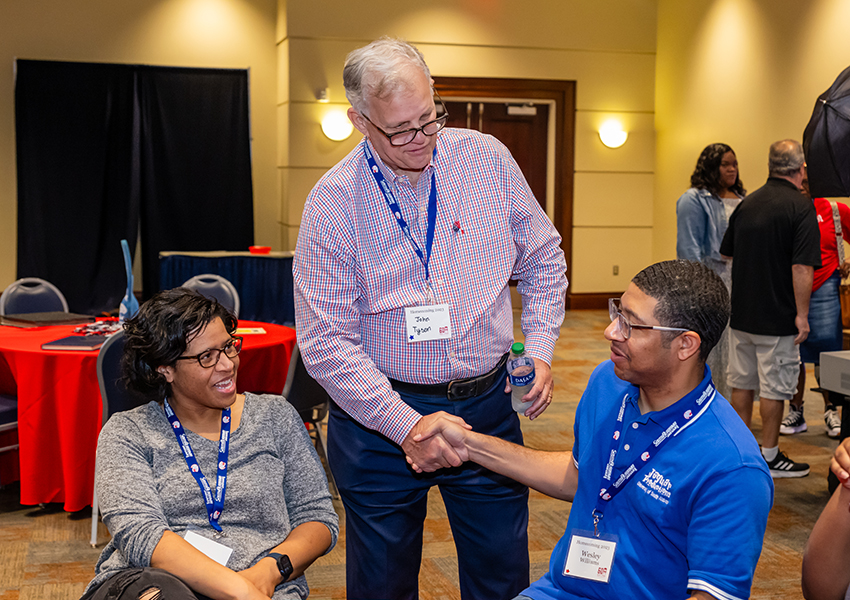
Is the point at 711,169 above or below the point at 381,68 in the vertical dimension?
above

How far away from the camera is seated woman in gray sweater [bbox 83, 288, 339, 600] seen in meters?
1.75

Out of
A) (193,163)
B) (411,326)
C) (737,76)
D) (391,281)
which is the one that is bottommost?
(411,326)

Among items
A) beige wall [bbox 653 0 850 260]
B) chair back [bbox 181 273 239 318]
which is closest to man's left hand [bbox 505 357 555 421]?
chair back [bbox 181 273 239 318]

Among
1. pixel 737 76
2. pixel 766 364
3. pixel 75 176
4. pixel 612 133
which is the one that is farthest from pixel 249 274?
pixel 737 76

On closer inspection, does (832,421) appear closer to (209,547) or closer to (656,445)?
(656,445)

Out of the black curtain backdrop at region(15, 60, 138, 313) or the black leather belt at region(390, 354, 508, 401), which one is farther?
the black curtain backdrop at region(15, 60, 138, 313)

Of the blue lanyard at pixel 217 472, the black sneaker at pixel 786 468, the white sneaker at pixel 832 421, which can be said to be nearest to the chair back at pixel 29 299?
the blue lanyard at pixel 217 472

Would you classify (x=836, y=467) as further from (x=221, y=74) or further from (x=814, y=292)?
(x=221, y=74)

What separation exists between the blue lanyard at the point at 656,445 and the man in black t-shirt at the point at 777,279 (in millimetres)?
2818

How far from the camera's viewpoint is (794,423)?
16.2 feet

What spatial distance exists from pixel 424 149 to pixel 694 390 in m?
0.77

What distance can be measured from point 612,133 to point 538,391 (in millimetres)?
8398

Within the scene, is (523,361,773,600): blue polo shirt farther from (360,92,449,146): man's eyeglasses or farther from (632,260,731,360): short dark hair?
(360,92,449,146): man's eyeglasses

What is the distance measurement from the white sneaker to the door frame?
15.9 feet
